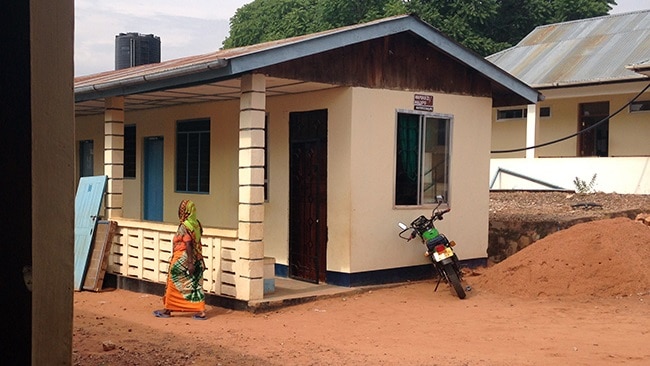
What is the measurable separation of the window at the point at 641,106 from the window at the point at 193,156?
1323 centimetres

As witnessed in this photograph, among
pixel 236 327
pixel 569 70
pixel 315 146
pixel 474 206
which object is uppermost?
pixel 569 70

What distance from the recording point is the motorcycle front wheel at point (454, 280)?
29.3ft

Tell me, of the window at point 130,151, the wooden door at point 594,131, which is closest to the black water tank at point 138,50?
the window at point 130,151

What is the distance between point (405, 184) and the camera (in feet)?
32.4

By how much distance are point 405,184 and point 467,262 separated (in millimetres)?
1855

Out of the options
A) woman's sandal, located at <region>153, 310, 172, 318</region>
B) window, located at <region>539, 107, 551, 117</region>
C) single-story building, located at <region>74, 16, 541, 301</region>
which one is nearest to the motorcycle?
single-story building, located at <region>74, 16, 541, 301</region>

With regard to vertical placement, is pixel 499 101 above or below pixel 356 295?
above

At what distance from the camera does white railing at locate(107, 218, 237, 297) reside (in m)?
8.44

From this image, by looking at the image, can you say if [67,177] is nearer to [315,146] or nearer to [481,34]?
[315,146]

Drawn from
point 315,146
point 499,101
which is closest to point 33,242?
point 315,146

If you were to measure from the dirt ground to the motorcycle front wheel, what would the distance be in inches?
4.0

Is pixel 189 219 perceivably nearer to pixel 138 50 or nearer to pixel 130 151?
pixel 130 151

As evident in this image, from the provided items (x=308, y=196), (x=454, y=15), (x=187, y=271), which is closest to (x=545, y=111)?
(x=454, y=15)

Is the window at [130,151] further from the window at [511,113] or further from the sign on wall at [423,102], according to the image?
the window at [511,113]
